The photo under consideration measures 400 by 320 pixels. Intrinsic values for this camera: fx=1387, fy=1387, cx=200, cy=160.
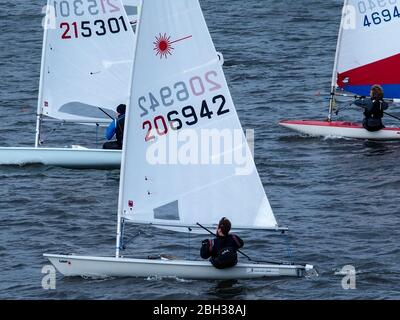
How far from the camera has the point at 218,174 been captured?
98.7 ft

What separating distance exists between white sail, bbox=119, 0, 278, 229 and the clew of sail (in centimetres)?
1547

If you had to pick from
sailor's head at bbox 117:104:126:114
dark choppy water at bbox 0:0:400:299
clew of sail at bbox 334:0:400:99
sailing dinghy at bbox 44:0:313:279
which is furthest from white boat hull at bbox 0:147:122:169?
sailing dinghy at bbox 44:0:313:279

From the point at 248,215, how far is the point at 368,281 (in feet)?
10.7

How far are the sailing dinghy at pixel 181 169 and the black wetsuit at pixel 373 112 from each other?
1330cm

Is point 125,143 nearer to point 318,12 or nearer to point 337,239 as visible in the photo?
point 337,239

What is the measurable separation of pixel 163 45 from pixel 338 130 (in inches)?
624

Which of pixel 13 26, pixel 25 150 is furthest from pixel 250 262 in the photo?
pixel 13 26

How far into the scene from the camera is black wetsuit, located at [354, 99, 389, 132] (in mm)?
42656

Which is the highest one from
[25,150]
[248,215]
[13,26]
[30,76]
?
[13,26]

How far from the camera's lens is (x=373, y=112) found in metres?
43.0

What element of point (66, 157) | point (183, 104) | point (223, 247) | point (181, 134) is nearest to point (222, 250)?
point (223, 247)

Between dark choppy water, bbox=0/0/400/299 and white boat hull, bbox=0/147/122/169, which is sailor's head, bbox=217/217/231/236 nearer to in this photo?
dark choppy water, bbox=0/0/400/299

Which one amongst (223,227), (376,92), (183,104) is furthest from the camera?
(376,92)

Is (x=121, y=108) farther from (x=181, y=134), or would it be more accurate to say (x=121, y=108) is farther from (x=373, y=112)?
(x=181, y=134)
